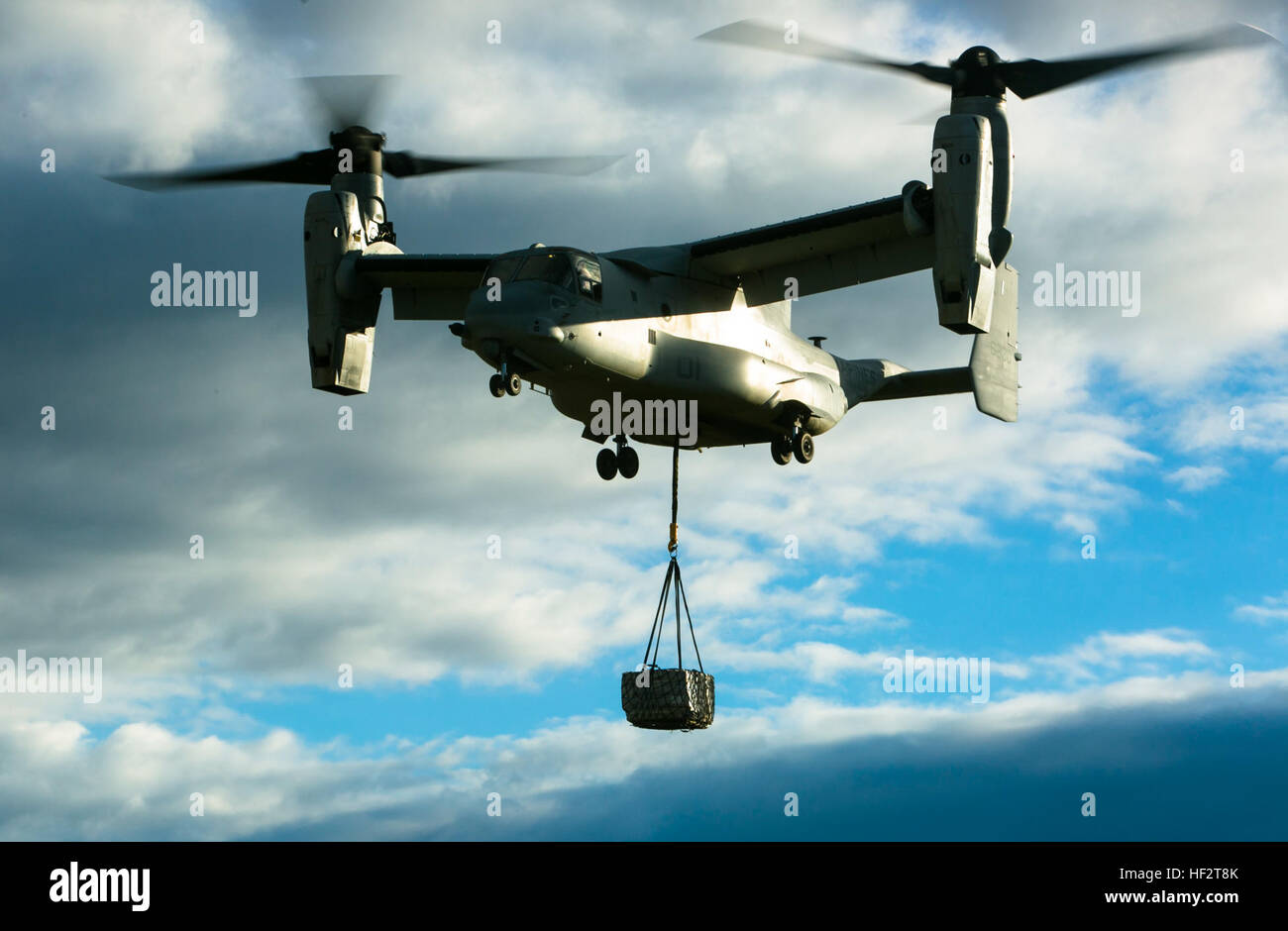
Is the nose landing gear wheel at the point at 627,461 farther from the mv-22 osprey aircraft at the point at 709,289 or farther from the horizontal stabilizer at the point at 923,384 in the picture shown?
the horizontal stabilizer at the point at 923,384

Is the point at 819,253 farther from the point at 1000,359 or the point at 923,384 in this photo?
the point at 923,384

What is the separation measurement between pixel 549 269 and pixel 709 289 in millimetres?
4175

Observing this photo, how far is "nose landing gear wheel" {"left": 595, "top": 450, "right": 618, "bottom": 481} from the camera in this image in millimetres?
28172

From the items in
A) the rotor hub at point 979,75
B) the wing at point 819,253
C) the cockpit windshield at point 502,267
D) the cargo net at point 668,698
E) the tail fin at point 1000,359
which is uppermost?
the rotor hub at point 979,75

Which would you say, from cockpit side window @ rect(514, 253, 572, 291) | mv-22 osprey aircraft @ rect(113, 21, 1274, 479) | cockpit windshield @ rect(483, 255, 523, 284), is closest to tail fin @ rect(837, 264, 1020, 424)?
mv-22 osprey aircraft @ rect(113, 21, 1274, 479)

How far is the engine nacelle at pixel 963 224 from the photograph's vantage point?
938 inches

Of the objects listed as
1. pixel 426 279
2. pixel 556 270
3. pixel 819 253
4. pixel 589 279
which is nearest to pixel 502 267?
pixel 556 270

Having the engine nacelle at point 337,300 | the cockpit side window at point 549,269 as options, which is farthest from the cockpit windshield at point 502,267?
the engine nacelle at point 337,300

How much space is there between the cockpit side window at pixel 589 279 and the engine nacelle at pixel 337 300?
5589mm

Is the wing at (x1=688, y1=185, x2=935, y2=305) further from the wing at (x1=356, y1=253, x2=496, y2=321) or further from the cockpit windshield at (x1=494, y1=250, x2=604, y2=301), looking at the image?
the wing at (x1=356, y1=253, x2=496, y2=321)
